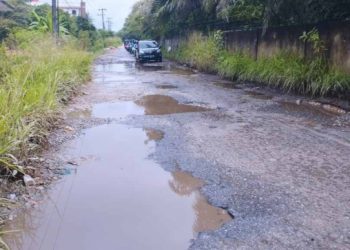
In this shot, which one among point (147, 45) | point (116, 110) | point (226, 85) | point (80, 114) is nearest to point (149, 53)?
point (147, 45)

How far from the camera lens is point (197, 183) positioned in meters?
5.06

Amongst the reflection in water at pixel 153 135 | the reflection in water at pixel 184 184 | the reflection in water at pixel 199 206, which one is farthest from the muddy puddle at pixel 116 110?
the reflection in water at pixel 199 206

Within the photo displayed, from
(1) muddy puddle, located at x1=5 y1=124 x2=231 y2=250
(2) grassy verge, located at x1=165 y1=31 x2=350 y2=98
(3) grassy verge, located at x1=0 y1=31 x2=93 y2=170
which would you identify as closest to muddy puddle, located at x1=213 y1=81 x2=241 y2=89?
(2) grassy verge, located at x1=165 y1=31 x2=350 y2=98

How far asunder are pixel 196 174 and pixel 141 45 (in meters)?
25.7

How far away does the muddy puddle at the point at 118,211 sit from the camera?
12.3 feet

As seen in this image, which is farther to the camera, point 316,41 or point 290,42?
point 290,42

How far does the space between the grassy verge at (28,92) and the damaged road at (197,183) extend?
522 mm

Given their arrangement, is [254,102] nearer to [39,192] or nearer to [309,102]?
[309,102]

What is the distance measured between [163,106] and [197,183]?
5562 millimetres

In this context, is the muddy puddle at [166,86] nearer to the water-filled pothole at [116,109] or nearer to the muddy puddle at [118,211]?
the water-filled pothole at [116,109]

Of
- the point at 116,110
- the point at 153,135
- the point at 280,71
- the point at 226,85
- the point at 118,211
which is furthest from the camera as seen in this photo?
the point at 226,85

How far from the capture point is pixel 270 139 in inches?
275

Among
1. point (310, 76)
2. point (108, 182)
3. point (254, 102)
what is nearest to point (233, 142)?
point (108, 182)

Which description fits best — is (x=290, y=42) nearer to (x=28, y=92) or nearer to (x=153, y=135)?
(x=153, y=135)
